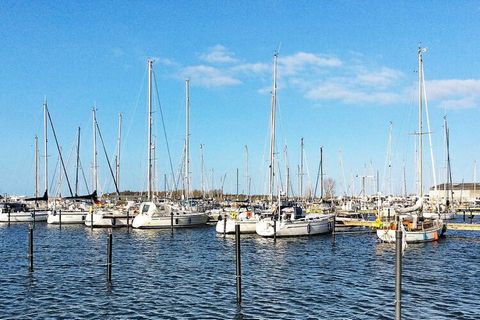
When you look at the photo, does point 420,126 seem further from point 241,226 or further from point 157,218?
point 157,218

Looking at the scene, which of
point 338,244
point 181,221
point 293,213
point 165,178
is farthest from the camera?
point 165,178

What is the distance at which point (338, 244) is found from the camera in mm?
48594

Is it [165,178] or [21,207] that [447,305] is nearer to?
[21,207]

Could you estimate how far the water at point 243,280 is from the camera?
23406 mm

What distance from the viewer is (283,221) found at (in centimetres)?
5253

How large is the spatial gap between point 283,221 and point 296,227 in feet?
5.52

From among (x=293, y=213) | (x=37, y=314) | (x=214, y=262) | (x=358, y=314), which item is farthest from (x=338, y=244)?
(x=37, y=314)

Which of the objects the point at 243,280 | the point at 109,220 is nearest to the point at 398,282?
the point at 243,280

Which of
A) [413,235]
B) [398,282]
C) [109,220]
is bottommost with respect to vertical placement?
[413,235]

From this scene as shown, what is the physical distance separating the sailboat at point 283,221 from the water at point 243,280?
1.77 metres

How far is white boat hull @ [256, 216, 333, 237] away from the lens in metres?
51.6

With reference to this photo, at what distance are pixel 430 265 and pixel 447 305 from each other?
11884 mm

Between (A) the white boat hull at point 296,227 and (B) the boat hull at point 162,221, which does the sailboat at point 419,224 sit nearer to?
(A) the white boat hull at point 296,227

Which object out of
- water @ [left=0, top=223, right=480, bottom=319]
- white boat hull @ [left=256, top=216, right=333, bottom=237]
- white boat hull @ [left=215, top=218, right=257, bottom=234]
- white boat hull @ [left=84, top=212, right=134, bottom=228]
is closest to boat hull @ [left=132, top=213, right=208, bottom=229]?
white boat hull @ [left=84, top=212, right=134, bottom=228]
